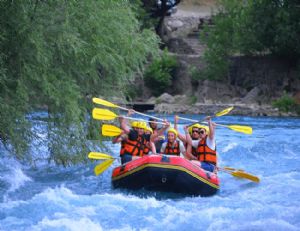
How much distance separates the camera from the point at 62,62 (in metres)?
9.92

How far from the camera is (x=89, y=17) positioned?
10.1 m

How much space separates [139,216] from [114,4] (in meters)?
3.85

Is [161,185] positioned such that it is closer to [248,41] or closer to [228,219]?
[228,219]

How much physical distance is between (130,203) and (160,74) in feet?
76.0

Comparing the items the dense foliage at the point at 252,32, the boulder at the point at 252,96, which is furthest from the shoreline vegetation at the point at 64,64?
the dense foliage at the point at 252,32

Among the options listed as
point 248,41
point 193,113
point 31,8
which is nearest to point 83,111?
point 31,8

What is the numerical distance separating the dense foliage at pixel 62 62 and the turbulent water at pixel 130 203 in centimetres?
66

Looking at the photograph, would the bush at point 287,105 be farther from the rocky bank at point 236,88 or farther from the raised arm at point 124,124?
the raised arm at point 124,124

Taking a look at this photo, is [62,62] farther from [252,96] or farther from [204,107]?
[252,96]

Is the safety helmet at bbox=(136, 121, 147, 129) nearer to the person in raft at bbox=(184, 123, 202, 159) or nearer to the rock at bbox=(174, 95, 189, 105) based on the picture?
the person in raft at bbox=(184, 123, 202, 159)

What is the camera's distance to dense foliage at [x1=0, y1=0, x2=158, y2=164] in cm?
930

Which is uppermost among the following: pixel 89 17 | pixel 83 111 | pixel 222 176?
pixel 89 17

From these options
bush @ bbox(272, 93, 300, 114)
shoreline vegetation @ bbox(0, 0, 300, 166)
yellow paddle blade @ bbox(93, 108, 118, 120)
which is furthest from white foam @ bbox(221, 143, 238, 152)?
bush @ bbox(272, 93, 300, 114)

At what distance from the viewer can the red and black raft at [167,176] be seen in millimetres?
9656
